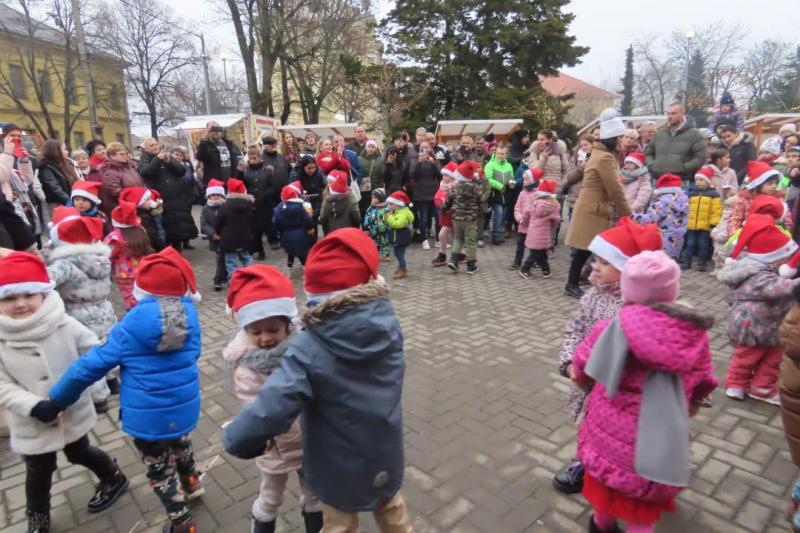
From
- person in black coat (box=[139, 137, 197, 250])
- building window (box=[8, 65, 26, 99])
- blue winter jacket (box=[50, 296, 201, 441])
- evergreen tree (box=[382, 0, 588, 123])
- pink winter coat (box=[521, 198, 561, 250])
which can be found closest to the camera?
blue winter jacket (box=[50, 296, 201, 441])

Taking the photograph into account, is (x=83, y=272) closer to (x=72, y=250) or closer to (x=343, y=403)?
(x=72, y=250)

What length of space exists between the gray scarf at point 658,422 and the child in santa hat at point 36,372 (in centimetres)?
239

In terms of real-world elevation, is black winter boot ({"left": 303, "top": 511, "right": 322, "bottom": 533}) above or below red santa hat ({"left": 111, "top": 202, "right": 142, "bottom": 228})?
below

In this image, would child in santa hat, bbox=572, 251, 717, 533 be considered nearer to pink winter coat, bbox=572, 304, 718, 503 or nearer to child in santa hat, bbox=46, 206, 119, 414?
pink winter coat, bbox=572, 304, 718, 503

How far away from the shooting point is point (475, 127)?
16.0 m

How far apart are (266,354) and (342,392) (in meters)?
0.58

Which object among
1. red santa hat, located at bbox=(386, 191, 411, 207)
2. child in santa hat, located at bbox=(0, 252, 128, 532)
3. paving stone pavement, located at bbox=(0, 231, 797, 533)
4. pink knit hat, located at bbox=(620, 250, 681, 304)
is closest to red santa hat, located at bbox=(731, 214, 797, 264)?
paving stone pavement, located at bbox=(0, 231, 797, 533)

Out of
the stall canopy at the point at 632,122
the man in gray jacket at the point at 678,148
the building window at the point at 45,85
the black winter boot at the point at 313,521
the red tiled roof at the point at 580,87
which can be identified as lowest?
the black winter boot at the point at 313,521

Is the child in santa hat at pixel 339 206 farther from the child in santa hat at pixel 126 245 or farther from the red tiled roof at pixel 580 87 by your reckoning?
the red tiled roof at pixel 580 87

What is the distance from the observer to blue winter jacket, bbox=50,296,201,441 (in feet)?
7.46

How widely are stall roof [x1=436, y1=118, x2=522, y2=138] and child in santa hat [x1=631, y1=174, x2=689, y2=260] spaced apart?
30.4 ft

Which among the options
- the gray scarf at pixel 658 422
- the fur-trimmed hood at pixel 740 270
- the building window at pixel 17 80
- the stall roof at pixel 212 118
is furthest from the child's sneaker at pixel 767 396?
the building window at pixel 17 80

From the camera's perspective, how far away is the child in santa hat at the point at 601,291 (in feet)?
7.99

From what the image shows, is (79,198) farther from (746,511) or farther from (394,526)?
(746,511)
